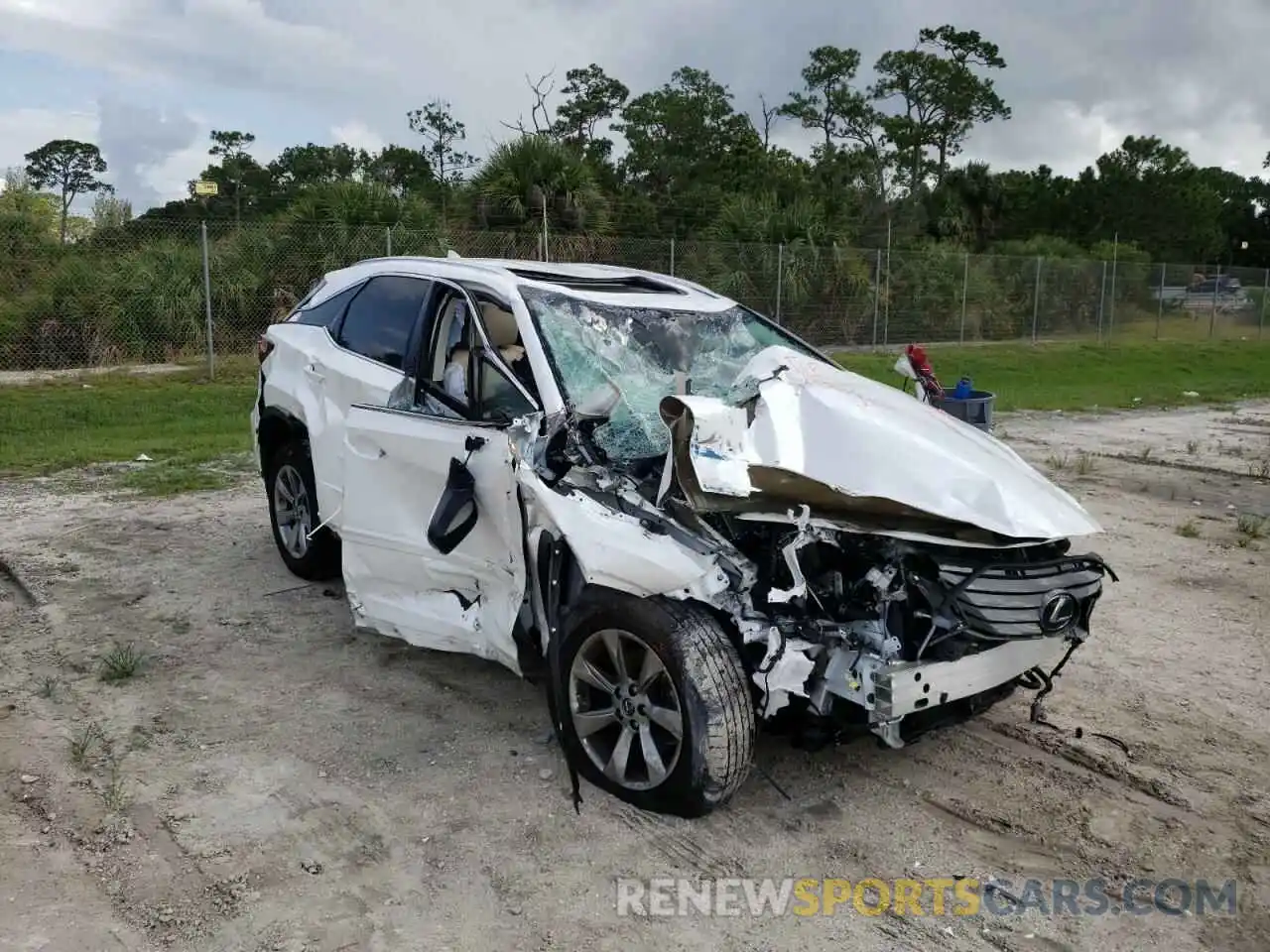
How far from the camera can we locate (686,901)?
3199 mm

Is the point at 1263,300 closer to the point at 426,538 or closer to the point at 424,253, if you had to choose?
the point at 424,253

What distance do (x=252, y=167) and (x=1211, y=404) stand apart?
128ft

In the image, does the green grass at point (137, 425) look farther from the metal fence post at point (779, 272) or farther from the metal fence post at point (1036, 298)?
the metal fence post at point (1036, 298)

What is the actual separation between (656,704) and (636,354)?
5.31 feet

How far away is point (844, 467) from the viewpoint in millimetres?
3568

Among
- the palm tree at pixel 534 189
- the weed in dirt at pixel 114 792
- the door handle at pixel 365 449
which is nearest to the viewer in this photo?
the weed in dirt at pixel 114 792

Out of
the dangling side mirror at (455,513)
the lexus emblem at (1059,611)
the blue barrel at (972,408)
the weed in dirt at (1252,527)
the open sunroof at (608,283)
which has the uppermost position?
the open sunroof at (608,283)

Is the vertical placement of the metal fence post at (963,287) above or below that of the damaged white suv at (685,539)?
above

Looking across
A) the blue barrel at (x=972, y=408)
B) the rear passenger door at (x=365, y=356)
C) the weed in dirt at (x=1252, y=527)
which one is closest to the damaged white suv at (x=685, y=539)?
the rear passenger door at (x=365, y=356)

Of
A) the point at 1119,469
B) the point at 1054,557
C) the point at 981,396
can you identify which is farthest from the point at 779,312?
the point at 1054,557

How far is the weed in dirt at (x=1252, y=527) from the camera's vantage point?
7.55 metres

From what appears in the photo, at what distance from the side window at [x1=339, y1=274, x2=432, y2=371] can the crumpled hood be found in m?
1.90

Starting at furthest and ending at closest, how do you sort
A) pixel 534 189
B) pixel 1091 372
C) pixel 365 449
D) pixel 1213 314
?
pixel 1213 314
pixel 1091 372
pixel 534 189
pixel 365 449

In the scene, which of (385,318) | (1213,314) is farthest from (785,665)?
(1213,314)
